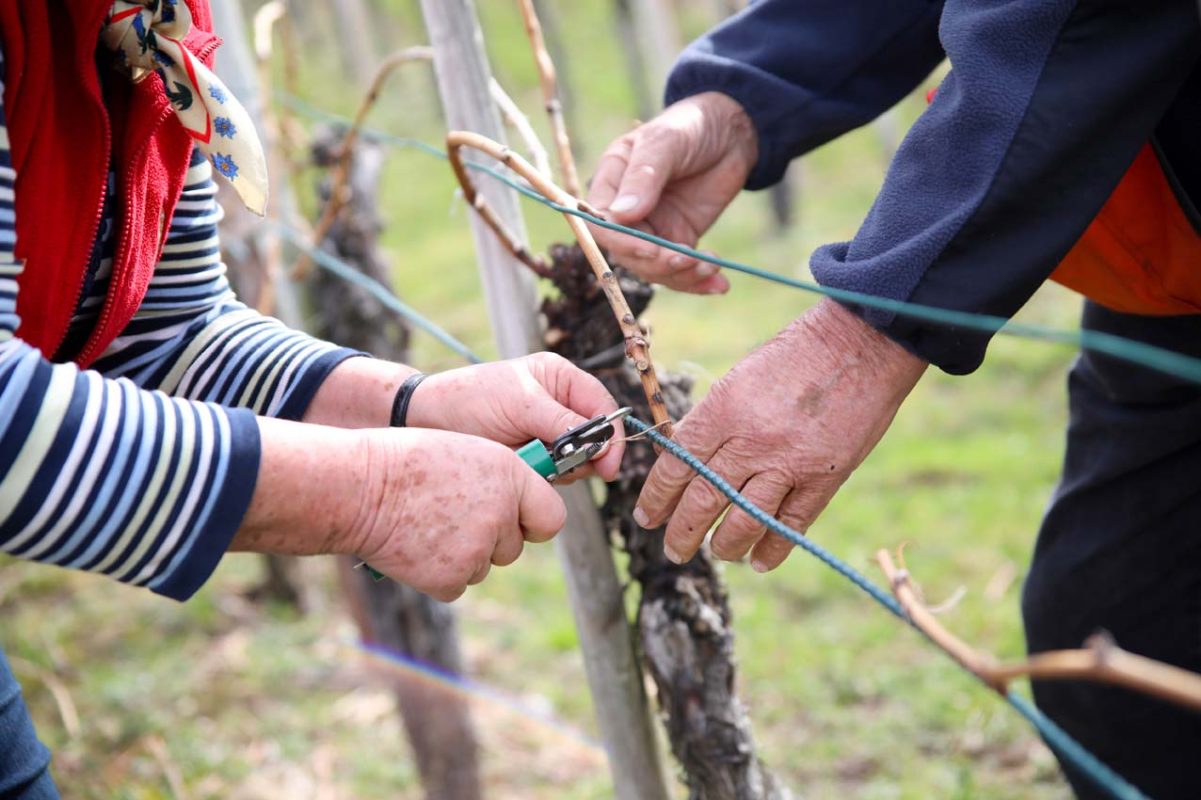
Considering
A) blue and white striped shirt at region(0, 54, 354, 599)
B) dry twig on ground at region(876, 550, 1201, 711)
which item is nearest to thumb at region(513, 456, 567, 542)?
blue and white striped shirt at region(0, 54, 354, 599)

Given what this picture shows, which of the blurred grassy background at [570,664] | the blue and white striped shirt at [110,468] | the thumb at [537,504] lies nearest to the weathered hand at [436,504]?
the thumb at [537,504]

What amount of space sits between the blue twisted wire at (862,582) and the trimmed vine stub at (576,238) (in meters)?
0.05

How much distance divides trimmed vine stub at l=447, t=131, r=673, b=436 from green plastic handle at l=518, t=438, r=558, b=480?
145mm

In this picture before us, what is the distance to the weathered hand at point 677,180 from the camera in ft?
4.85

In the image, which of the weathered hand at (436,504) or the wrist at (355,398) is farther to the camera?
the wrist at (355,398)

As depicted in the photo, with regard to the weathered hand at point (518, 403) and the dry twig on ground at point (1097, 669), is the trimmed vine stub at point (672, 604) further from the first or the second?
the dry twig on ground at point (1097, 669)

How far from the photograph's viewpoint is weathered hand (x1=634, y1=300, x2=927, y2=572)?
1.18 meters

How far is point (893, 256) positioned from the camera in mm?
1132

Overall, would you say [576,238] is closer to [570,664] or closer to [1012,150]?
[1012,150]

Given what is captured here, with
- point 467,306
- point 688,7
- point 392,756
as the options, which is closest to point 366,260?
point 392,756

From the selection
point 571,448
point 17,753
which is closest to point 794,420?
point 571,448

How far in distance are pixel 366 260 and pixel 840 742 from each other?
1.60 metres

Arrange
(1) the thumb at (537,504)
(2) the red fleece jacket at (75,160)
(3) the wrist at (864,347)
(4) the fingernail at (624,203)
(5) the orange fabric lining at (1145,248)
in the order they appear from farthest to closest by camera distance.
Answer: (4) the fingernail at (624,203) → (5) the orange fabric lining at (1145,248) → (3) the wrist at (864,347) → (1) the thumb at (537,504) → (2) the red fleece jacket at (75,160)

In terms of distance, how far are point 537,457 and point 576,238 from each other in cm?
31
